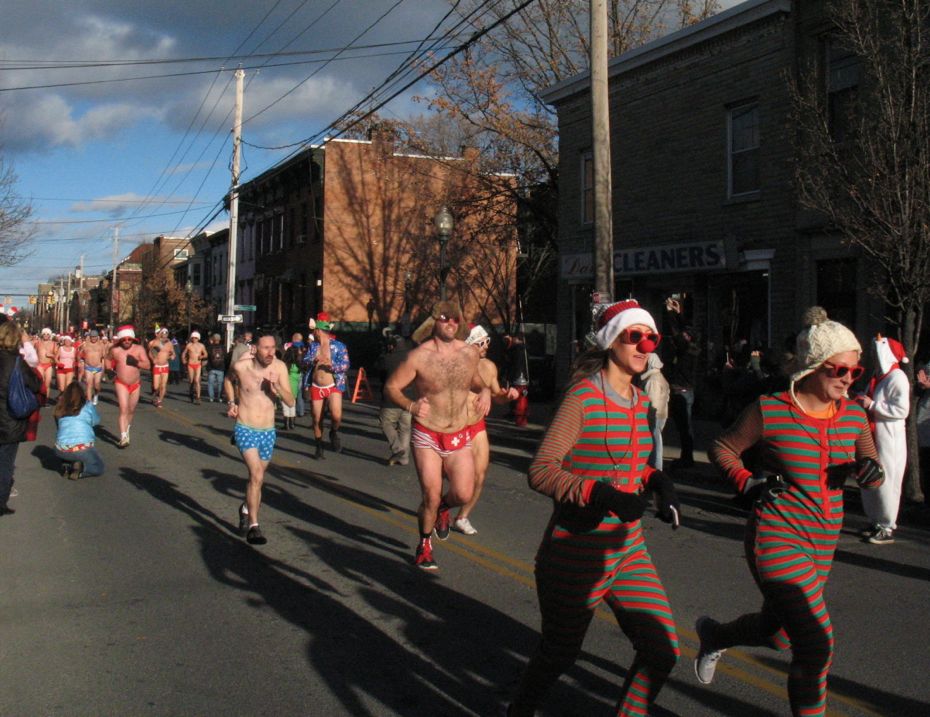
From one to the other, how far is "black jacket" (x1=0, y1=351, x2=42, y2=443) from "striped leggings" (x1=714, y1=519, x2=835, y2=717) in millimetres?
7243

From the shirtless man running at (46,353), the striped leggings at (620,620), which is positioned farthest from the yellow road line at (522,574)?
the shirtless man running at (46,353)

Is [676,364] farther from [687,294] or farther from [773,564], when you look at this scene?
[773,564]

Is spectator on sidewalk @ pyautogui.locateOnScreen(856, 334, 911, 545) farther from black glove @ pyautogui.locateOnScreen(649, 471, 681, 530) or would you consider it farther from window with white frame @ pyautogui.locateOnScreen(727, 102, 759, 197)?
window with white frame @ pyautogui.locateOnScreen(727, 102, 759, 197)

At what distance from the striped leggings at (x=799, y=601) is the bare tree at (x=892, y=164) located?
6803 mm

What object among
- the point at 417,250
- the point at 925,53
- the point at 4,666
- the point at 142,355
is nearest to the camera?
the point at 4,666

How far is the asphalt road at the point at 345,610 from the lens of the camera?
483cm

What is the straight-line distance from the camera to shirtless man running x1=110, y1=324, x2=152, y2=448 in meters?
15.1

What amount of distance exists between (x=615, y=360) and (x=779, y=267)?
14086 mm

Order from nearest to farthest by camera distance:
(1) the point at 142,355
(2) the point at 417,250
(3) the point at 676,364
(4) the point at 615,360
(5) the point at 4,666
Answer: (4) the point at 615,360, (5) the point at 4,666, (3) the point at 676,364, (1) the point at 142,355, (2) the point at 417,250

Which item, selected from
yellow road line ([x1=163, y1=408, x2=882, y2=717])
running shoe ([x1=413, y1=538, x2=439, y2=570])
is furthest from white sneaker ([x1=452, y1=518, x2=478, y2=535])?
running shoe ([x1=413, y1=538, x2=439, y2=570])

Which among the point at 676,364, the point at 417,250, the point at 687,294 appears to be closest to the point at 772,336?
the point at 687,294

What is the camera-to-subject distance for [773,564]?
3.95 meters

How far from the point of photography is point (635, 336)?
3.79 metres

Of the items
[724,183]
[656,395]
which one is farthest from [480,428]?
[724,183]
